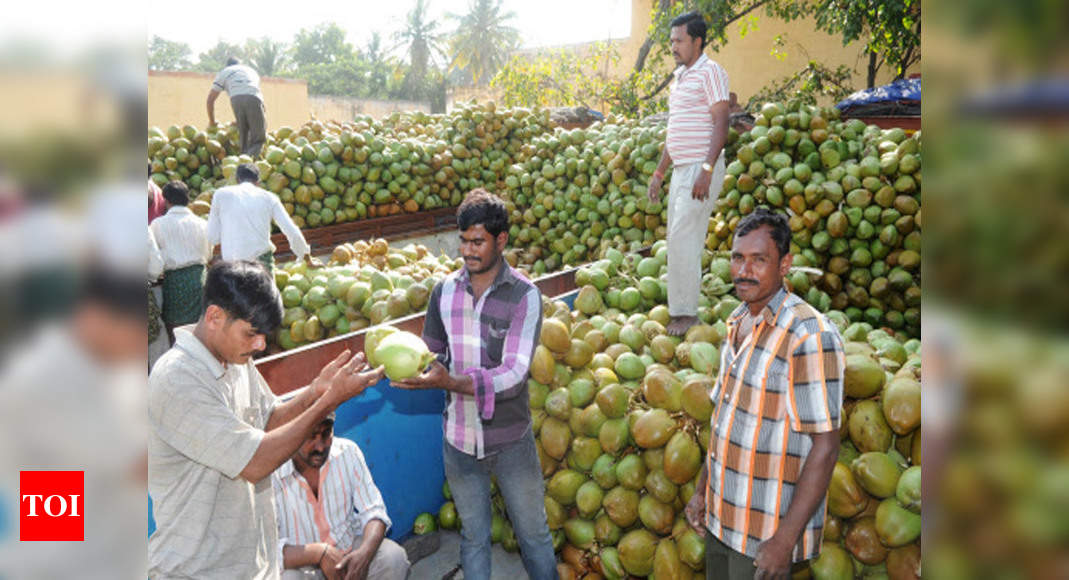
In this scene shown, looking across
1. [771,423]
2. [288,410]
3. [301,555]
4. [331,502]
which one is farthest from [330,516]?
[771,423]

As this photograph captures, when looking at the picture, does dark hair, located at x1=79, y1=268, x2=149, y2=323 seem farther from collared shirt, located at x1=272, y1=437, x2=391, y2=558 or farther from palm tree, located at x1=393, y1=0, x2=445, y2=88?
palm tree, located at x1=393, y1=0, x2=445, y2=88

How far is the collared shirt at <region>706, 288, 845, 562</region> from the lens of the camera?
205 cm

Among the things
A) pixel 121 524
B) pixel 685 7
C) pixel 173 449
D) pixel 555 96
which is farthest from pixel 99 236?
pixel 555 96

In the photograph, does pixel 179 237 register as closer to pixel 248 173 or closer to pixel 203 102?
pixel 248 173

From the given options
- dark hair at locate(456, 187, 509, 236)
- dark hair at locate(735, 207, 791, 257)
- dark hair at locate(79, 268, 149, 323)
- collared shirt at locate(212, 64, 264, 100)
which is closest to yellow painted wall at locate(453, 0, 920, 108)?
collared shirt at locate(212, 64, 264, 100)

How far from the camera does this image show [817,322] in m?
2.10

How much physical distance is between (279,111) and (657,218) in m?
19.3

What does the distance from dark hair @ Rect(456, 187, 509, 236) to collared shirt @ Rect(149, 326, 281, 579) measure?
1075mm

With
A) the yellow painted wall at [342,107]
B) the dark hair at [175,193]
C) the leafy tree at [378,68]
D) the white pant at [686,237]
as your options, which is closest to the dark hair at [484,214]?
the white pant at [686,237]

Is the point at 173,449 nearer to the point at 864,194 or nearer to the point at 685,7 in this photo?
the point at 864,194

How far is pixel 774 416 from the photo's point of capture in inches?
83.7

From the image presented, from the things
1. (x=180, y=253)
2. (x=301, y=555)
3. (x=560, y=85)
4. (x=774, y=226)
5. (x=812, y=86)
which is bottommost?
(x=301, y=555)

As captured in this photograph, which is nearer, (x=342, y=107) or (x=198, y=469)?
(x=198, y=469)

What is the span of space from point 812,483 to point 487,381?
49.2 inches
